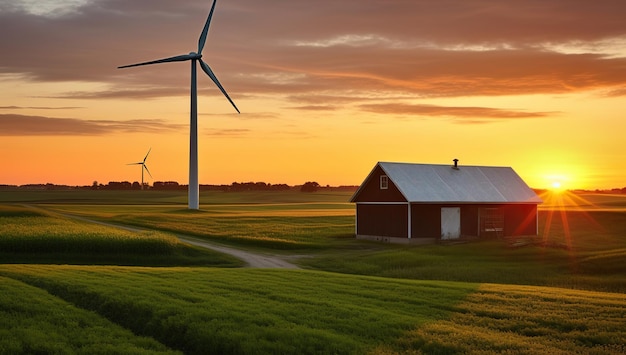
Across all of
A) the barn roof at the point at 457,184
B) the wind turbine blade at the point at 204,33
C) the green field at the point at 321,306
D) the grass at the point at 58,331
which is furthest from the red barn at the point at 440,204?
the grass at the point at 58,331

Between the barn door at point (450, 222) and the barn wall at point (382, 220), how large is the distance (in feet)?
12.4

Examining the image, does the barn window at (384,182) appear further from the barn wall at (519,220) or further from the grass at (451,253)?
the barn wall at (519,220)

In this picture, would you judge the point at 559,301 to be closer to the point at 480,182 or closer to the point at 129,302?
the point at 129,302

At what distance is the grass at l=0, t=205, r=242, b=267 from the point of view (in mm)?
46562

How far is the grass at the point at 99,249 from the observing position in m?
46.6

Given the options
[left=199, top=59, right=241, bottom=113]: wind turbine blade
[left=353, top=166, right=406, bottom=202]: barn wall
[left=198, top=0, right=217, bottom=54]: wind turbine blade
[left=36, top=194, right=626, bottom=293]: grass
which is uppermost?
[left=198, top=0, right=217, bottom=54]: wind turbine blade

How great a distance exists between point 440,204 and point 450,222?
1.97m

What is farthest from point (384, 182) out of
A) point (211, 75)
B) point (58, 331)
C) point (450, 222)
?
point (58, 331)

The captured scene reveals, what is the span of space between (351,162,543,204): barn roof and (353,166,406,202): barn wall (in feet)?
1.16

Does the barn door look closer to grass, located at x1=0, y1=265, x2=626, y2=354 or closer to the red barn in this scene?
the red barn

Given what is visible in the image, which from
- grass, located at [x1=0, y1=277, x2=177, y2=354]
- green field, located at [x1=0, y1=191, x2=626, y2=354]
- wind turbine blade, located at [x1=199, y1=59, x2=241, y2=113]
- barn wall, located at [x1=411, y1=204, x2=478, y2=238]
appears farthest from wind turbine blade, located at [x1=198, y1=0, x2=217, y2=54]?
grass, located at [x1=0, y1=277, x2=177, y2=354]

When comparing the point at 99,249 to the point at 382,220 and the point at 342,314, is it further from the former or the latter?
the point at 342,314

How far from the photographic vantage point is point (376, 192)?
209 feet

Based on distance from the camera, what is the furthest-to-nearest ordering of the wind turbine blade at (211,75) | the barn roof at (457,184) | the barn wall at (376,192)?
the wind turbine blade at (211,75) < the barn wall at (376,192) < the barn roof at (457,184)
